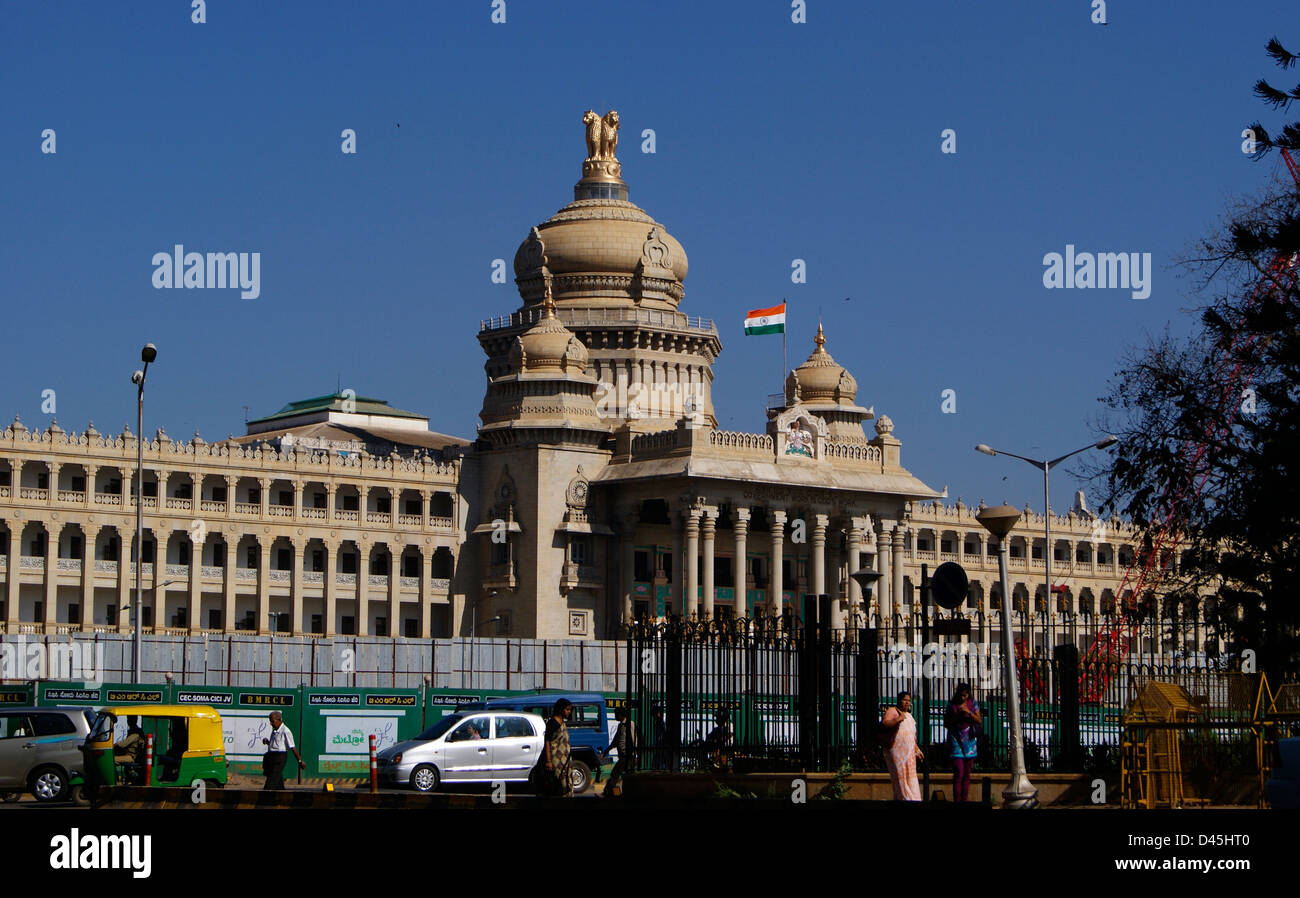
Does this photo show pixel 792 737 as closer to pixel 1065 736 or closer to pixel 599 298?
pixel 1065 736

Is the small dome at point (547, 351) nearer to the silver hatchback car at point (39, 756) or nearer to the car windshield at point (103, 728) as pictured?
the silver hatchback car at point (39, 756)

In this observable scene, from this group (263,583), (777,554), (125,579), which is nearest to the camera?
(125,579)

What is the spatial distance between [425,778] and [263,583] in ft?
171

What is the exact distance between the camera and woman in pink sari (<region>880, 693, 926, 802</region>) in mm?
25734

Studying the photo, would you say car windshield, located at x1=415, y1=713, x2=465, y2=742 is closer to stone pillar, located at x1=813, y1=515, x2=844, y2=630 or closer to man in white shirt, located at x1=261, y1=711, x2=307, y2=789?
man in white shirt, located at x1=261, y1=711, x2=307, y2=789

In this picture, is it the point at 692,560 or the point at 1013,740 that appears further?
the point at 692,560

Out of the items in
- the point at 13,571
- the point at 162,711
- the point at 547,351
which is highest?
the point at 547,351

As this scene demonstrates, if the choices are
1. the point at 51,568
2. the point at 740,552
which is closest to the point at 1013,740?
the point at 740,552

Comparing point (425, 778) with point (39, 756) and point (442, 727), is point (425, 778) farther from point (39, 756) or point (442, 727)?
point (39, 756)

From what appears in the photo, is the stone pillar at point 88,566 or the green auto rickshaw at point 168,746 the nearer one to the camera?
the green auto rickshaw at point 168,746

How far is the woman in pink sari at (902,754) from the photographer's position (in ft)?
84.4

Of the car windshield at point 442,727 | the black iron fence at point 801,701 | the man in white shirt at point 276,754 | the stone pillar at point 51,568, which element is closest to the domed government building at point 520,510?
the stone pillar at point 51,568

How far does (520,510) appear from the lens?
89.2 m

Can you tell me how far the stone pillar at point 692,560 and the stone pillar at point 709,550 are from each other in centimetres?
43
